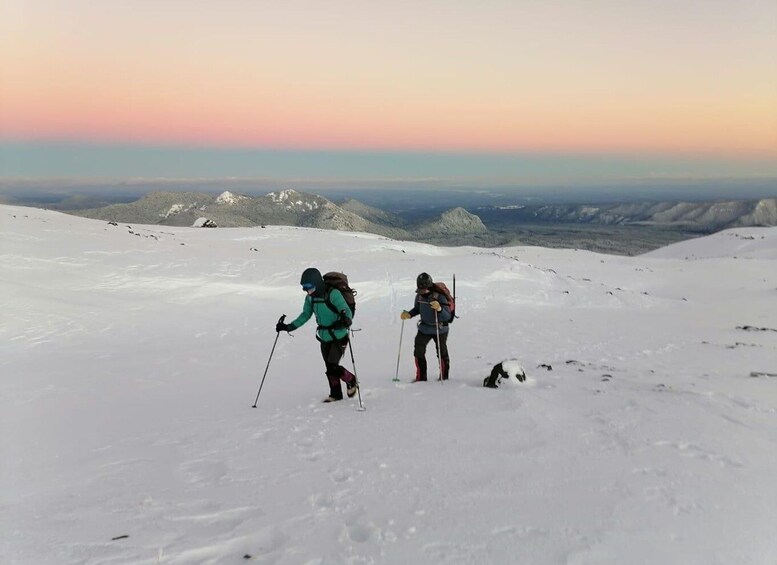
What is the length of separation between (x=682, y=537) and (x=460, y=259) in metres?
30.2

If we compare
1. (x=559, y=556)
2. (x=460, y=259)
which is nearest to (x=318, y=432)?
(x=559, y=556)

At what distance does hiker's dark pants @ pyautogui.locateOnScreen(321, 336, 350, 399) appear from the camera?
29.4 ft

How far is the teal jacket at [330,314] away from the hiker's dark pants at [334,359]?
0.14 metres

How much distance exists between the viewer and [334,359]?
909 cm

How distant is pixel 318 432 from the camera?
7379 mm

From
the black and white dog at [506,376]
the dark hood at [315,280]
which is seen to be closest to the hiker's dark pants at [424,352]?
the black and white dog at [506,376]

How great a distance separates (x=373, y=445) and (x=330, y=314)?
9.62 feet

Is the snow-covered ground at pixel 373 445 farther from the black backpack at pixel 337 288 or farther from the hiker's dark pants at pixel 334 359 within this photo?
the black backpack at pixel 337 288

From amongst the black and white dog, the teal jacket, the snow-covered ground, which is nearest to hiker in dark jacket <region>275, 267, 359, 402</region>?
the teal jacket

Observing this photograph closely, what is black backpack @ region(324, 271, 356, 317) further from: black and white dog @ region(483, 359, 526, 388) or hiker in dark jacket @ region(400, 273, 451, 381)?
black and white dog @ region(483, 359, 526, 388)

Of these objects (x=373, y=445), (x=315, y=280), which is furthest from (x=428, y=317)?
(x=373, y=445)

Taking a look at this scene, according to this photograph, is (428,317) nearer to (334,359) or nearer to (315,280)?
(334,359)

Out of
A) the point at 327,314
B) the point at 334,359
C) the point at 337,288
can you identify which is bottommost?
the point at 334,359

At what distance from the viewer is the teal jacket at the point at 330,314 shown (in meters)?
8.70
